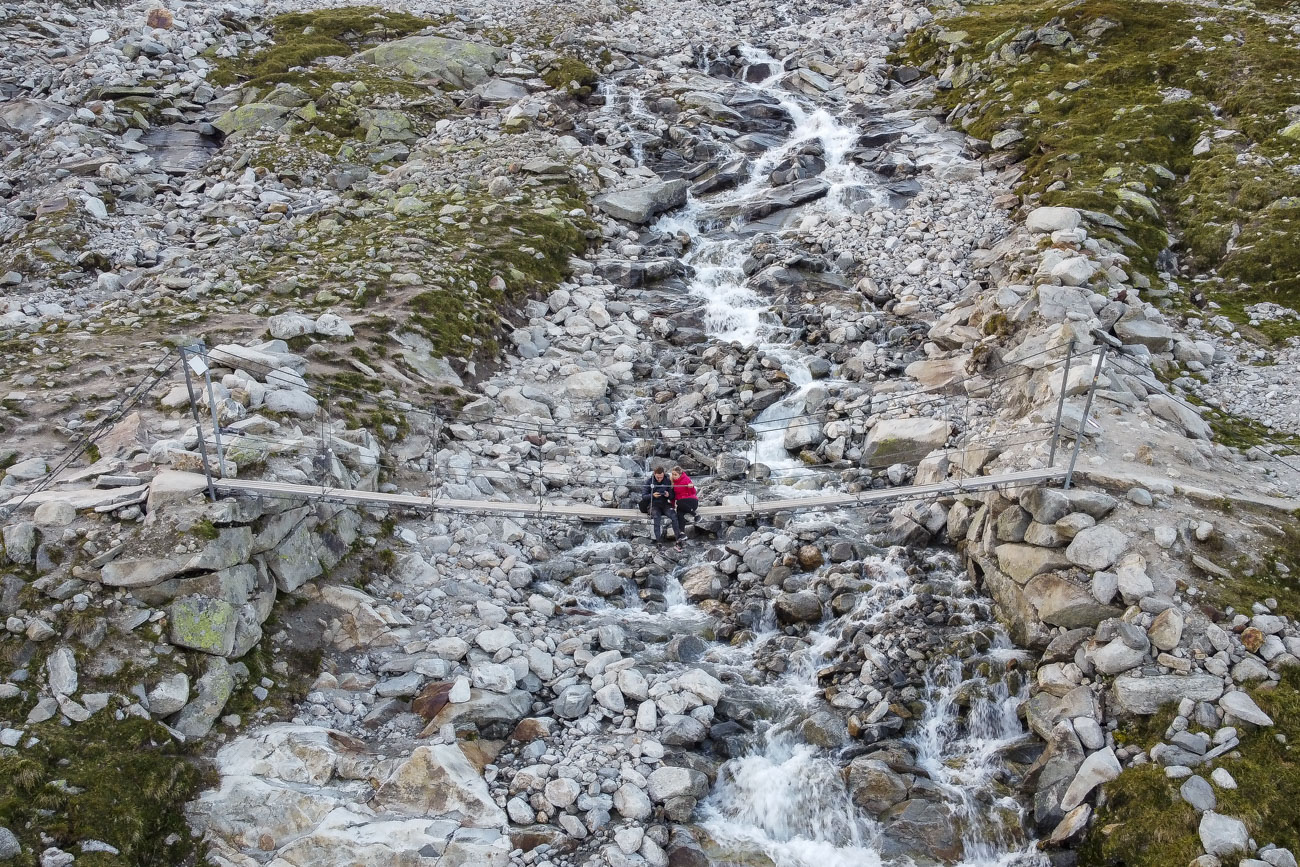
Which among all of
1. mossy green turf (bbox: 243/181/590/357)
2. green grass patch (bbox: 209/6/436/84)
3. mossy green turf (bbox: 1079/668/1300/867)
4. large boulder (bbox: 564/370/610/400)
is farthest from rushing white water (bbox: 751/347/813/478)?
green grass patch (bbox: 209/6/436/84)

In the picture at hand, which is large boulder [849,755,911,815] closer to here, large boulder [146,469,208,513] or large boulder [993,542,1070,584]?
large boulder [993,542,1070,584]

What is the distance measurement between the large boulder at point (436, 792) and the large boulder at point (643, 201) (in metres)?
20.3

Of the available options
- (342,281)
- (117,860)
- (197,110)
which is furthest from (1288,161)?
(197,110)

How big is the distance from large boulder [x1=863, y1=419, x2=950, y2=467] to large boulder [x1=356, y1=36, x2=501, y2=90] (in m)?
25.4

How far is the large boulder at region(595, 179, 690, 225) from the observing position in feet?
90.4

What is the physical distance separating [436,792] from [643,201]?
2142 centimetres

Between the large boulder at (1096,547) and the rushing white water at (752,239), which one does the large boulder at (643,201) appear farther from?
the large boulder at (1096,547)

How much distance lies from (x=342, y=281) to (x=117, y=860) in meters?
13.8

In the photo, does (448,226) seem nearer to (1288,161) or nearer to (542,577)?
(542,577)

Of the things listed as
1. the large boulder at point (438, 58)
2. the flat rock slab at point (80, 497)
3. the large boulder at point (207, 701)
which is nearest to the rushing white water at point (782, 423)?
the large boulder at point (207, 701)

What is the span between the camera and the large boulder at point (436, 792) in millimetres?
10023

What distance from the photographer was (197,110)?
30859 millimetres

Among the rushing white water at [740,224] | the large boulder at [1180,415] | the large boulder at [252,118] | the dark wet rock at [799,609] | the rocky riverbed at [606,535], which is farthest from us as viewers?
the large boulder at [252,118]

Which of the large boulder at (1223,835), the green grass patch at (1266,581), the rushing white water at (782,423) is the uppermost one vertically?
the green grass patch at (1266,581)
